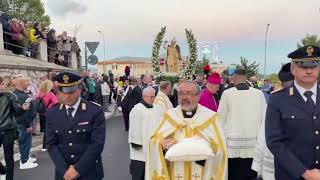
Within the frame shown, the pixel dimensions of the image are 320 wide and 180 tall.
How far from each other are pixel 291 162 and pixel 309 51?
905mm

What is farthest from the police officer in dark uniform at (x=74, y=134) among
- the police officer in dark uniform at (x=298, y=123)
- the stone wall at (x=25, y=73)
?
the stone wall at (x=25, y=73)

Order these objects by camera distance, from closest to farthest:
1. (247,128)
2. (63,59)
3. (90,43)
A: (247,128)
(90,43)
(63,59)

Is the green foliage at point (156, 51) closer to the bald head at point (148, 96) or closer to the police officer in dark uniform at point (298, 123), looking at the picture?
the bald head at point (148, 96)

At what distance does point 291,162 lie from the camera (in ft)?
12.1

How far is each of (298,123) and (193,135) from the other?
1347mm

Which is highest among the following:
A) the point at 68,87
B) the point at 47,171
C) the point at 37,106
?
the point at 68,87

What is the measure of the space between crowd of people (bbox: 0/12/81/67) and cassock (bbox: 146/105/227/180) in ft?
51.7

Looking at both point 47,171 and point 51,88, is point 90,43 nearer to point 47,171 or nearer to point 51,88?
point 51,88

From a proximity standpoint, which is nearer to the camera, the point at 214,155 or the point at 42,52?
the point at 214,155

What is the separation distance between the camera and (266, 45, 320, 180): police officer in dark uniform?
12.2ft

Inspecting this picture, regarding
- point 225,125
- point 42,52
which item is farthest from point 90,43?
point 225,125

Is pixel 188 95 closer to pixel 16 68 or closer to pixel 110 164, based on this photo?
pixel 110 164

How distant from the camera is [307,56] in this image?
12.6 ft

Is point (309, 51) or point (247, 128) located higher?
point (309, 51)
